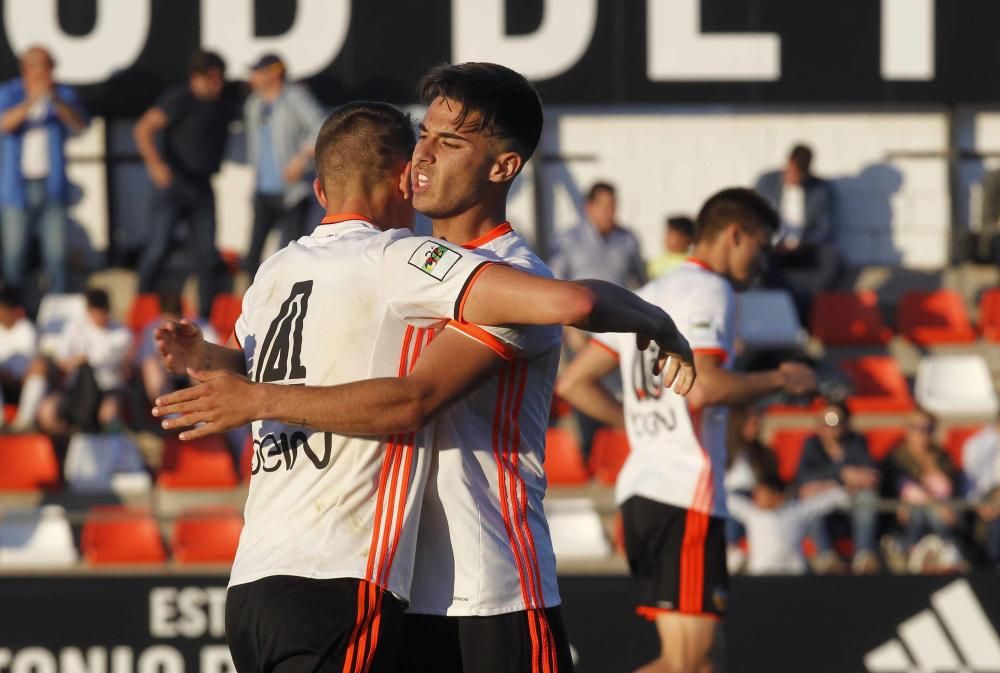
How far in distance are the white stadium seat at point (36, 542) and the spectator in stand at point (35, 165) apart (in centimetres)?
280

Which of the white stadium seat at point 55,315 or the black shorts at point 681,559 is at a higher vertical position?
the white stadium seat at point 55,315

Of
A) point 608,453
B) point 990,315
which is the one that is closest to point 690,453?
point 608,453

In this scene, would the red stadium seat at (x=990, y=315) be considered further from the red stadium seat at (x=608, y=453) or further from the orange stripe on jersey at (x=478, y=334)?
the orange stripe on jersey at (x=478, y=334)

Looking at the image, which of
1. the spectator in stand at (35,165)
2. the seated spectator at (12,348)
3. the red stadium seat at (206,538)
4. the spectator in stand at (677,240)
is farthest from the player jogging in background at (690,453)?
the spectator in stand at (35,165)

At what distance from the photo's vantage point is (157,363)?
11906 mm

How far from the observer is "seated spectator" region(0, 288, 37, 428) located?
40.2 feet

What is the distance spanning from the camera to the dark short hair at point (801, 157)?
13922 mm

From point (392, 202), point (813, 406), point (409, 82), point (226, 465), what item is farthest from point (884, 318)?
point (392, 202)

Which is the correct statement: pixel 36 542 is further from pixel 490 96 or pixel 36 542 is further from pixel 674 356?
pixel 674 356

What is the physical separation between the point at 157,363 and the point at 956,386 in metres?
5.95

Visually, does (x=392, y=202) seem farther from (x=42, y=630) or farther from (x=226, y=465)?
(x=226, y=465)

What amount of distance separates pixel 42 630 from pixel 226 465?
124 inches

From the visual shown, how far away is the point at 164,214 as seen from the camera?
13383 mm

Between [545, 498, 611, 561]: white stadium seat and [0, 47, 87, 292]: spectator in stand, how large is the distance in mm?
4824
